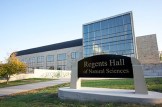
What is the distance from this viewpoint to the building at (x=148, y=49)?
44188mm

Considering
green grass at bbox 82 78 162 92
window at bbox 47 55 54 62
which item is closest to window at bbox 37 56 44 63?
window at bbox 47 55 54 62

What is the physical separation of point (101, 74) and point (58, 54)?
2167 inches

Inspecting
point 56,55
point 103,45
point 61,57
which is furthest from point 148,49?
point 56,55

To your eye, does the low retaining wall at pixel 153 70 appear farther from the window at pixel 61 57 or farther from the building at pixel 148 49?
the window at pixel 61 57

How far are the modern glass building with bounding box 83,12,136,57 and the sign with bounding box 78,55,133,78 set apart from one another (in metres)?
37.2

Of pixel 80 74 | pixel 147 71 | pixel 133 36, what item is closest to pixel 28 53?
pixel 133 36

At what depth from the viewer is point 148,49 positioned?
45125mm

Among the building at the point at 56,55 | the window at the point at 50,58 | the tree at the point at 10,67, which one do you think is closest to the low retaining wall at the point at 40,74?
the tree at the point at 10,67

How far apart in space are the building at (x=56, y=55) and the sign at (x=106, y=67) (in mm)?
45398

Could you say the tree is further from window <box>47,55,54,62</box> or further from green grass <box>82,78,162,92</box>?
window <box>47,55,54,62</box>

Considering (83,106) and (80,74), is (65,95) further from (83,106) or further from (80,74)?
(83,106)

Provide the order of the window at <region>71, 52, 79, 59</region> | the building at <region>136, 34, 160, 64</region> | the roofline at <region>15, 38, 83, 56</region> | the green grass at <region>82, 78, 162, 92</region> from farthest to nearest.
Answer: the roofline at <region>15, 38, 83, 56</region> → the window at <region>71, 52, 79, 59</region> → the building at <region>136, 34, 160, 64</region> → the green grass at <region>82, 78, 162, 92</region>

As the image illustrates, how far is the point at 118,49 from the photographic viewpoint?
4794 centimetres

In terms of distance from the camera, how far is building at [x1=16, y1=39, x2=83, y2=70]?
5841 cm
